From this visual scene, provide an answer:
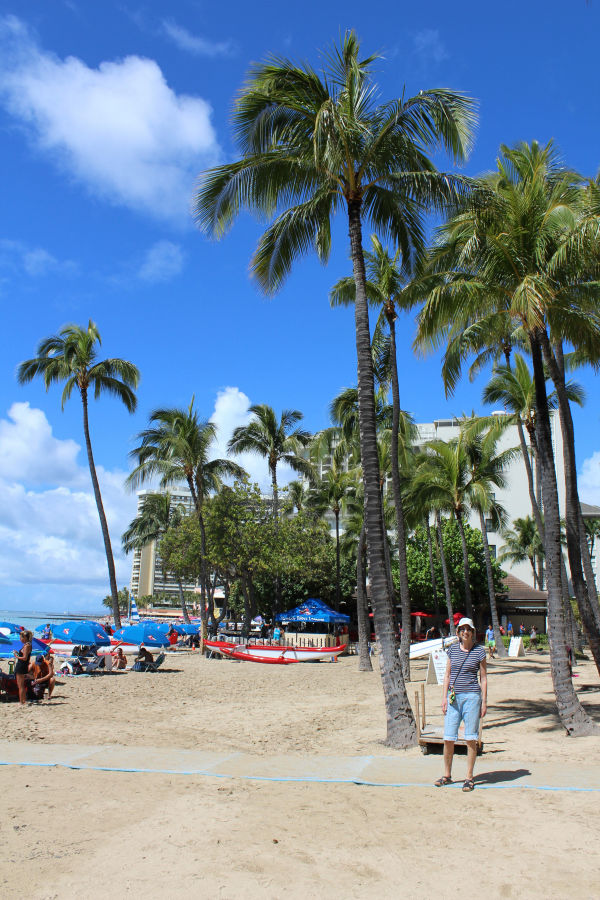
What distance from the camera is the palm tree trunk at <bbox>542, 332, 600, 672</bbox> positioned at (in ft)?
37.7

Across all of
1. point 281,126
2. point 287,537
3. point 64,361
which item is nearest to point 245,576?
point 287,537

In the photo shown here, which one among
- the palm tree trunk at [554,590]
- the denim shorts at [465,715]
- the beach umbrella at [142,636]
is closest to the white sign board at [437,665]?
the palm tree trunk at [554,590]

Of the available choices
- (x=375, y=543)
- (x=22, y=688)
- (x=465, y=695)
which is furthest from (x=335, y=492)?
(x=465, y=695)

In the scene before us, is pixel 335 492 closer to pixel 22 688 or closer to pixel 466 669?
pixel 22 688

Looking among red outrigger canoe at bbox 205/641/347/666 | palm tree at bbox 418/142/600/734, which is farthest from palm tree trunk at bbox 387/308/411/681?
palm tree at bbox 418/142/600/734

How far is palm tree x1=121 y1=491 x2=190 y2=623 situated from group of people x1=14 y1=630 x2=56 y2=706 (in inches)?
1423

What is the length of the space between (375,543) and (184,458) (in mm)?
22223

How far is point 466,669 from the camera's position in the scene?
22.1ft

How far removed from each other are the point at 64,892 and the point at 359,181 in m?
9.62

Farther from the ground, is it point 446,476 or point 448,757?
point 446,476

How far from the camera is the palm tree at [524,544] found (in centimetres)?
5591

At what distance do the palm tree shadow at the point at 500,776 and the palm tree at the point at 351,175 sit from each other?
1.84 metres

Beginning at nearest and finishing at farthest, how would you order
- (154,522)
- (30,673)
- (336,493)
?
(30,673) < (336,493) < (154,522)

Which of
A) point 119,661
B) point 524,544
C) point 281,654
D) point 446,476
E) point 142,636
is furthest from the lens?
point 524,544
